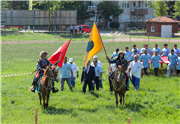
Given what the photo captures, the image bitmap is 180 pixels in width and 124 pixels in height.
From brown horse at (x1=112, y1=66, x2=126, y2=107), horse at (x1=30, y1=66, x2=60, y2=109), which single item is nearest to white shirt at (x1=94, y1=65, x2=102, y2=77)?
brown horse at (x1=112, y1=66, x2=126, y2=107)

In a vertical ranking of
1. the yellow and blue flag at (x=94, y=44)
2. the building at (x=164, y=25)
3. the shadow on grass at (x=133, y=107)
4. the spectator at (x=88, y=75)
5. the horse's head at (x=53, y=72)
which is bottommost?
the shadow on grass at (x=133, y=107)

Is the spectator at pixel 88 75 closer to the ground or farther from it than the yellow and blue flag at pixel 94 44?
closer to the ground

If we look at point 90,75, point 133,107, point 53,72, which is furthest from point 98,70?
point 53,72

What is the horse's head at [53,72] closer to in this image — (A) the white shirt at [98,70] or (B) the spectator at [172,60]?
(A) the white shirt at [98,70]

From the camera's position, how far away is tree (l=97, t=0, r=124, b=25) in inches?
2808

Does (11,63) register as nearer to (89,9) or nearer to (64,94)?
(64,94)

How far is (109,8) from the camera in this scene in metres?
71.8

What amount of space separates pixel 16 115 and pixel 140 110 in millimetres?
5140

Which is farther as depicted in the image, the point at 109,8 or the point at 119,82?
the point at 109,8

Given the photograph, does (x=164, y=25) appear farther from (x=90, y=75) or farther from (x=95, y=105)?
(x=95, y=105)

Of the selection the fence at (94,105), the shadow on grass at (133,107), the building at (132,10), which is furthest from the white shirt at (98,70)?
the building at (132,10)

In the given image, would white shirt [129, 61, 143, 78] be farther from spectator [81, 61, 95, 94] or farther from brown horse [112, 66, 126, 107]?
brown horse [112, 66, 126, 107]

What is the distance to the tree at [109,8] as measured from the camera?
234 feet

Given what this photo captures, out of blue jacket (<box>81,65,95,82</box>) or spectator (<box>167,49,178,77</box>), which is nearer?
blue jacket (<box>81,65,95,82</box>)
